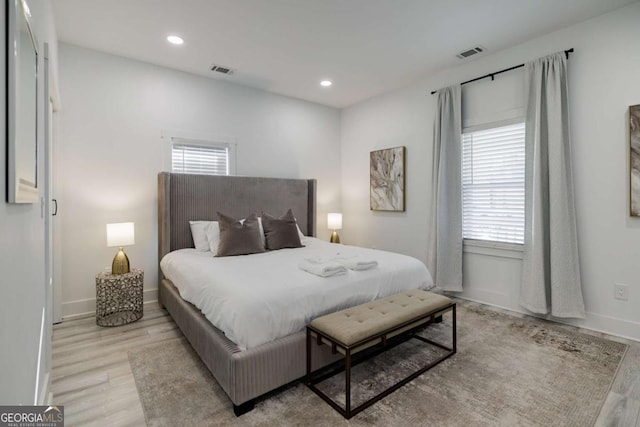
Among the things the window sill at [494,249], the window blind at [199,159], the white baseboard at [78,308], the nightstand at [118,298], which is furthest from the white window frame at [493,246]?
the white baseboard at [78,308]

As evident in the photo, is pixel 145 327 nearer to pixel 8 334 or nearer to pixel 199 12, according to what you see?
pixel 8 334

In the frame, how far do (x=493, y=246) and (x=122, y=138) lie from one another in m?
4.43

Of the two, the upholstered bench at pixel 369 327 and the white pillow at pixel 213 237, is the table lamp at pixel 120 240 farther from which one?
the upholstered bench at pixel 369 327

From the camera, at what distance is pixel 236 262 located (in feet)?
9.39

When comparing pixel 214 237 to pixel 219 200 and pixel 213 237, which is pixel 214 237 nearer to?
pixel 213 237

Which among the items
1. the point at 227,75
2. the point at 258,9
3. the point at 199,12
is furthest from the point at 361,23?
the point at 227,75

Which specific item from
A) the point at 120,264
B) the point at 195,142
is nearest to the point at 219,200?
the point at 195,142

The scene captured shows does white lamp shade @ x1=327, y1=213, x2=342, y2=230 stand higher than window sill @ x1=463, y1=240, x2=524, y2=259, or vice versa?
white lamp shade @ x1=327, y1=213, x2=342, y2=230

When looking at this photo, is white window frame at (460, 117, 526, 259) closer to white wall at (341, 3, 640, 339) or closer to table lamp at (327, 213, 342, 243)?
white wall at (341, 3, 640, 339)

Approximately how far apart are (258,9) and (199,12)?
0.52 meters

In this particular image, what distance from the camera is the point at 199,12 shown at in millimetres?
2734

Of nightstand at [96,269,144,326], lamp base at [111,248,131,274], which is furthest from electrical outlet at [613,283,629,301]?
lamp base at [111,248,131,274]

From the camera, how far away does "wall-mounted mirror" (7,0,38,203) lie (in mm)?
884

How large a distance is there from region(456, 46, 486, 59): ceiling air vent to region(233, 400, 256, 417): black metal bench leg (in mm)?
3913
